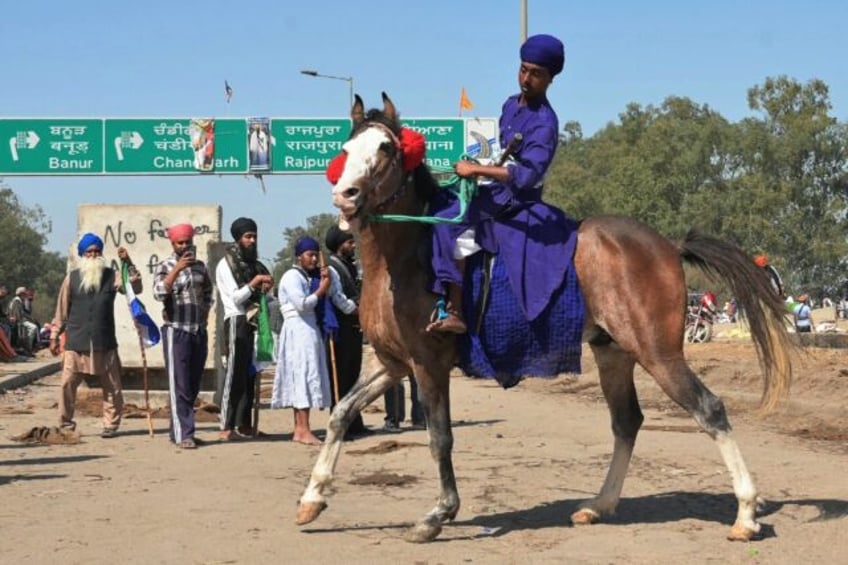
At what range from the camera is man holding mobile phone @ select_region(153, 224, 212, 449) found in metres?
12.9

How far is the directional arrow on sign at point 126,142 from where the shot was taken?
102ft

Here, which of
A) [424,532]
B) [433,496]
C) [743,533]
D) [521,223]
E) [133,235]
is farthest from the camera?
[133,235]

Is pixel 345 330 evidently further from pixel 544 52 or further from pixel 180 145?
pixel 180 145

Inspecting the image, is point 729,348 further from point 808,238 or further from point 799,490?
point 808,238

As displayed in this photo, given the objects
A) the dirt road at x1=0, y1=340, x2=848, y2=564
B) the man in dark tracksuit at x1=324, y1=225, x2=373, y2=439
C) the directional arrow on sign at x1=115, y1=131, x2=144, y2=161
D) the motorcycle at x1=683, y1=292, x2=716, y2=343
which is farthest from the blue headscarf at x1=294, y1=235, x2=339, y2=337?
the motorcycle at x1=683, y1=292, x2=716, y2=343

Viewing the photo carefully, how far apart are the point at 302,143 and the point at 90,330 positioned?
17.8 m

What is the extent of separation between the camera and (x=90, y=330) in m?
14.1

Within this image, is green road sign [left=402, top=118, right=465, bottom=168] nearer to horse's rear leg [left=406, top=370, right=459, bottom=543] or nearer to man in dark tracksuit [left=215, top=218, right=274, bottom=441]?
man in dark tracksuit [left=215, top=218, right=274, bottom=441]

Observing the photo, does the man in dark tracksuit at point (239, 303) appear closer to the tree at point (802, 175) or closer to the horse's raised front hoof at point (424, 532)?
the horse's raised front hoof at point (424, 532)

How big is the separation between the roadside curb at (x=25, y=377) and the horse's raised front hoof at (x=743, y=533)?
17.0m

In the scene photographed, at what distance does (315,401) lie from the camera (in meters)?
13.1

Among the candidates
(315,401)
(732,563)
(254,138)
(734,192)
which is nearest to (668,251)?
(732,563)

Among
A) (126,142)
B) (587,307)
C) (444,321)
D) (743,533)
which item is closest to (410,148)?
(444,321)

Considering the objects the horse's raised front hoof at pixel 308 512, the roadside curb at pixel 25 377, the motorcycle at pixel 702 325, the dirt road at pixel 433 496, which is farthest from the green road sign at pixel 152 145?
the horse's raised front hoof at pixel 308 512
